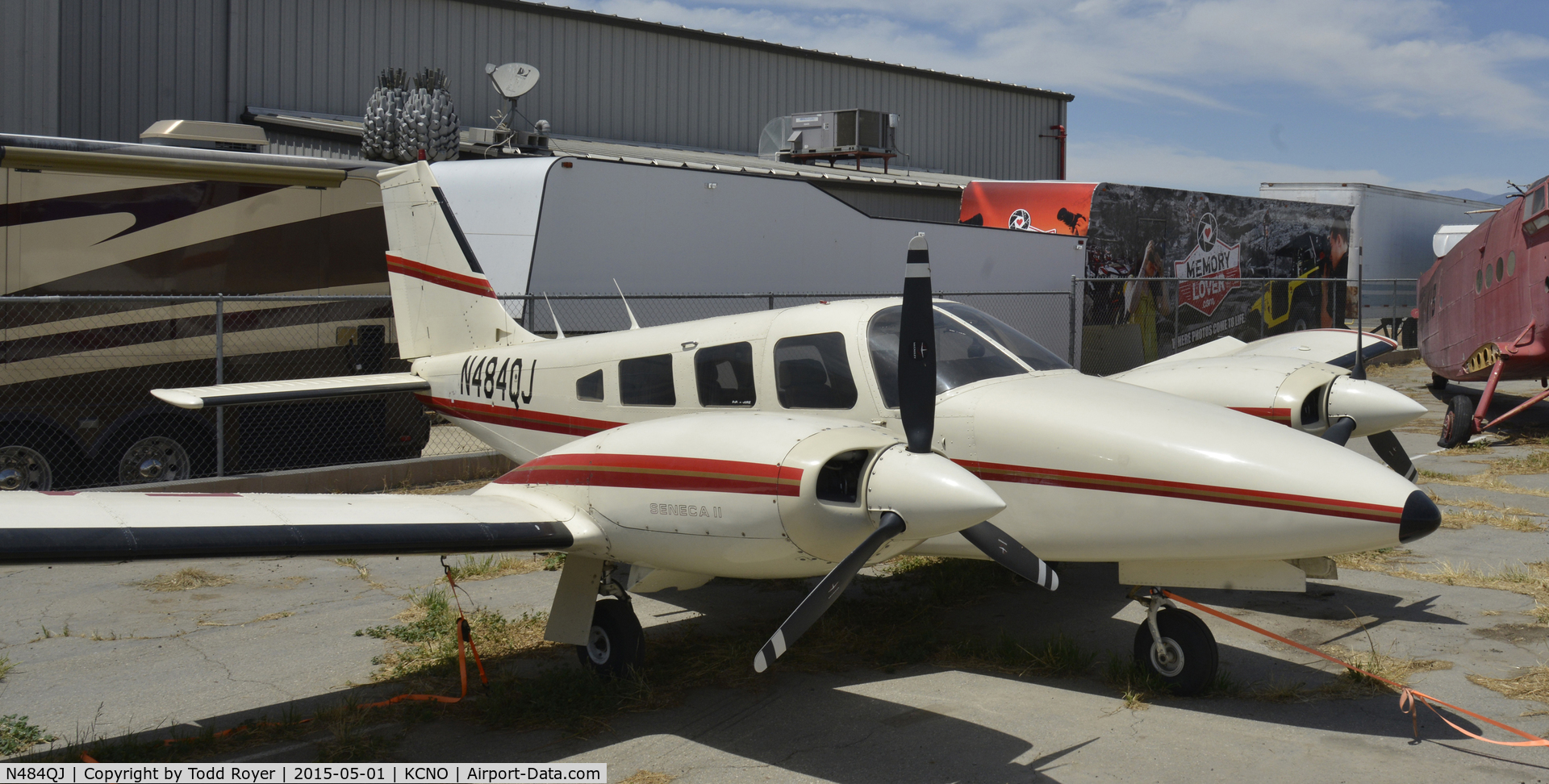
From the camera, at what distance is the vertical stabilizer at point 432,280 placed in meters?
9.53

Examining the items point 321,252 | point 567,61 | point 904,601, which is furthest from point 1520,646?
point 567,61

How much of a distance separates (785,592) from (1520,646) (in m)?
4.72

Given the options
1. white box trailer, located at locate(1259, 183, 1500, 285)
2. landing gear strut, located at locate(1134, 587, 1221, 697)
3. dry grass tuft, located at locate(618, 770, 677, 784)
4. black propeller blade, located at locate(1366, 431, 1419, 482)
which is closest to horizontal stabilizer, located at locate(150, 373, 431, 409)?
dry grass tuft, located at locate(618, 770, 677, 784)

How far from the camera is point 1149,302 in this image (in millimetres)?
22125

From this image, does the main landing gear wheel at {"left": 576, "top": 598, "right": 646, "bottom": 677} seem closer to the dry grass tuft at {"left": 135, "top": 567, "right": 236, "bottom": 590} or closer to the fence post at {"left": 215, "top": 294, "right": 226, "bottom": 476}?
the dry grass tuft at {"left": 135, "top": 567, "right": 236, "bottom": 590}

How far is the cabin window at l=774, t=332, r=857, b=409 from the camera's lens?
646 centimetres

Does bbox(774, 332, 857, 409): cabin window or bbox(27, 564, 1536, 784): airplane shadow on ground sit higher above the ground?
bbox(774, 332, 857, 409): cabin window

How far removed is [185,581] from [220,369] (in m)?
2.93

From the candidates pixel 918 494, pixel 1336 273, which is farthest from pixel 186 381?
pixel 1336 273

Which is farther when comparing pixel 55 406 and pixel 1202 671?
pixel 55 406

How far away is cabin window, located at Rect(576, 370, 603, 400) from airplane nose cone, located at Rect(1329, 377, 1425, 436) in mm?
5240

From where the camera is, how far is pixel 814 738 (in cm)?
539

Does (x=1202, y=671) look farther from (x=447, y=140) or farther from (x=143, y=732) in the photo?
(x=447, y=140)

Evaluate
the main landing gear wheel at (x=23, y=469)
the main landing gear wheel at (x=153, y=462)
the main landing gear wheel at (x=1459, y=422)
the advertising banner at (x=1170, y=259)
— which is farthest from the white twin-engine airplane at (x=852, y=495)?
the advertising banner at (x=1170, y=259)
